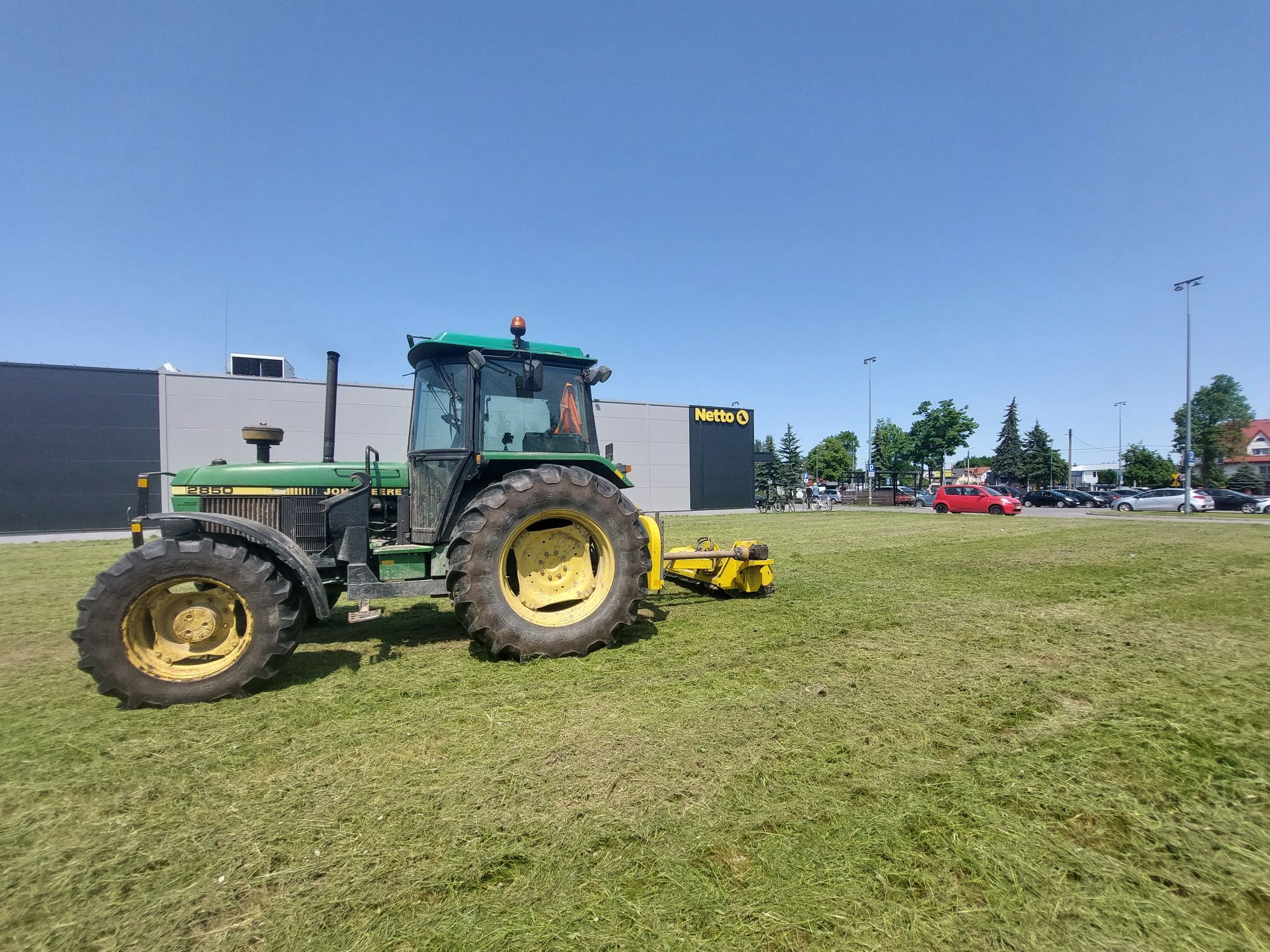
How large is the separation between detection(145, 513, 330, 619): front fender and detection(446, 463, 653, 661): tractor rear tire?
83 cm

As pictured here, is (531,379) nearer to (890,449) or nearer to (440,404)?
(440,404)

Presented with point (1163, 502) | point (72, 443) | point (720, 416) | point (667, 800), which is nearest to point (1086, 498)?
point (1163, 502)

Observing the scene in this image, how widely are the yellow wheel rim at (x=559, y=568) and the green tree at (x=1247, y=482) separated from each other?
62.7 m

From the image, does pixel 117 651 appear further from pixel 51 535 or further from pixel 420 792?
pixel 51 535

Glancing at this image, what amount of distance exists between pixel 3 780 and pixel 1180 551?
1485cm

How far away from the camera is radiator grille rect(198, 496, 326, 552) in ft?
14.3

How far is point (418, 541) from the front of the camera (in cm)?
→ 458

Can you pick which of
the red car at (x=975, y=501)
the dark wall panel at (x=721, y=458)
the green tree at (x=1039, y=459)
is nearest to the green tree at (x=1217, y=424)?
the green tree at (x=1039, y=459)

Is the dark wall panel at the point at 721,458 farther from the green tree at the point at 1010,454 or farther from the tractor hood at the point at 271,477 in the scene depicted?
the green tree at the point at 1010,454

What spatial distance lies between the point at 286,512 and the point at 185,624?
1137 millimetres

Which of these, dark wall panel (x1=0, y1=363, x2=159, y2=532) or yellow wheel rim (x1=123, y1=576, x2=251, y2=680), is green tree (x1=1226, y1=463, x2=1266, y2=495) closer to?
yellow wheel rim (x1=123, y1=576, x2=251, y2=680)

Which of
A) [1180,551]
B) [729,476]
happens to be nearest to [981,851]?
[1180,551]

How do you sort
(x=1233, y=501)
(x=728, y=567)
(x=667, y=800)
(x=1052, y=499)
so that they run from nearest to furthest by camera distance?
(x=667, y=800) → (x=728, y=567) → (x=1233, y=501) → (x=1052, y=499)

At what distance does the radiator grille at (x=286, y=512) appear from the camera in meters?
4.36
